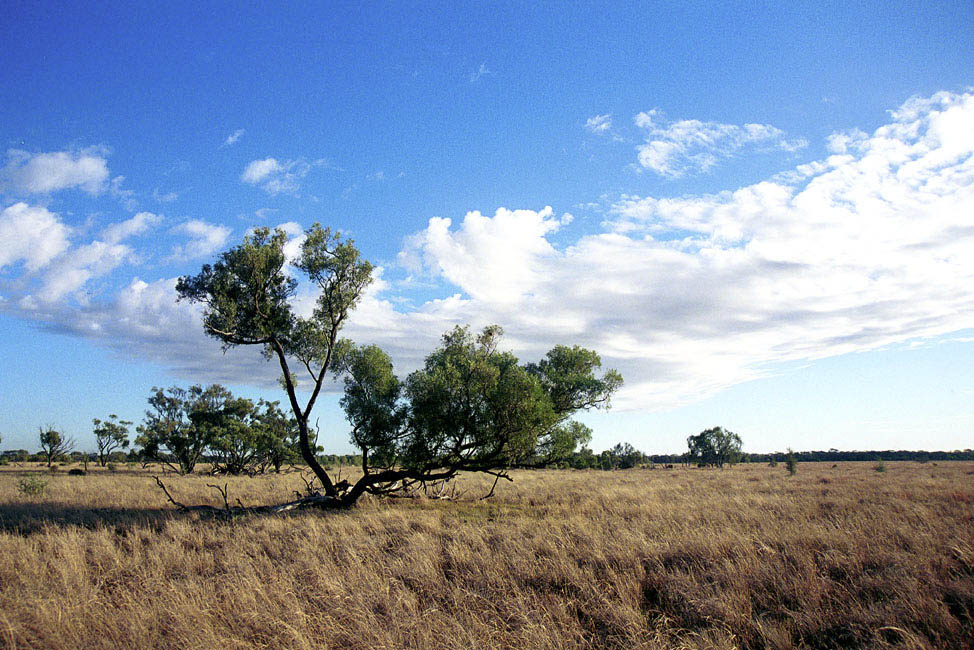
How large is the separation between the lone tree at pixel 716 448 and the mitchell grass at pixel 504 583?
7858cm

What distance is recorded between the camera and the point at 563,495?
23484 millimetres

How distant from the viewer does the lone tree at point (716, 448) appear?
8444cm

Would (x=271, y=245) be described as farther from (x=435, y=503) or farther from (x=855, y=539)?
(x=855, y=539)

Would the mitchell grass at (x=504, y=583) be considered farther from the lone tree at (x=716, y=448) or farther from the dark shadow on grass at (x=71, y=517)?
the lone tree at (x=716, y=448)

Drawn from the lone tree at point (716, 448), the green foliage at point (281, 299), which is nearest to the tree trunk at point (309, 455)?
the green foliage at point (281, 299)

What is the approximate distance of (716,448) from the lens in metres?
85.9

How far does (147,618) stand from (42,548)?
707 centimetres

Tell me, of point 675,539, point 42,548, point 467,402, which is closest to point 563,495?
point 467,402

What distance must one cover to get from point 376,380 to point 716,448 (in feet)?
272

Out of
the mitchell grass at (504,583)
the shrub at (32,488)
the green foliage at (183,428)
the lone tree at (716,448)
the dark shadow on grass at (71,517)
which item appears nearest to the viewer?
the mitchell grass at (504,583)

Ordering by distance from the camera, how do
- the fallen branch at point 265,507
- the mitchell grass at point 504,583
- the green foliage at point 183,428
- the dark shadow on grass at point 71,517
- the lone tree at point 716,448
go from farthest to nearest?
the lone tree at point 716,448
the green foliage at point 183,428
the fallen branch at point 265,507
the dark shadow on grass at point 71,517
the mitchell grass at point 504,583

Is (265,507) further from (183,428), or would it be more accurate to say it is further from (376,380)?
(183,428)

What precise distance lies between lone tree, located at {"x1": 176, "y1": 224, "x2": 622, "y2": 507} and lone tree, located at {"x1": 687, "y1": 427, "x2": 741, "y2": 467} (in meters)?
76.1

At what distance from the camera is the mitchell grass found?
21.1 feet
